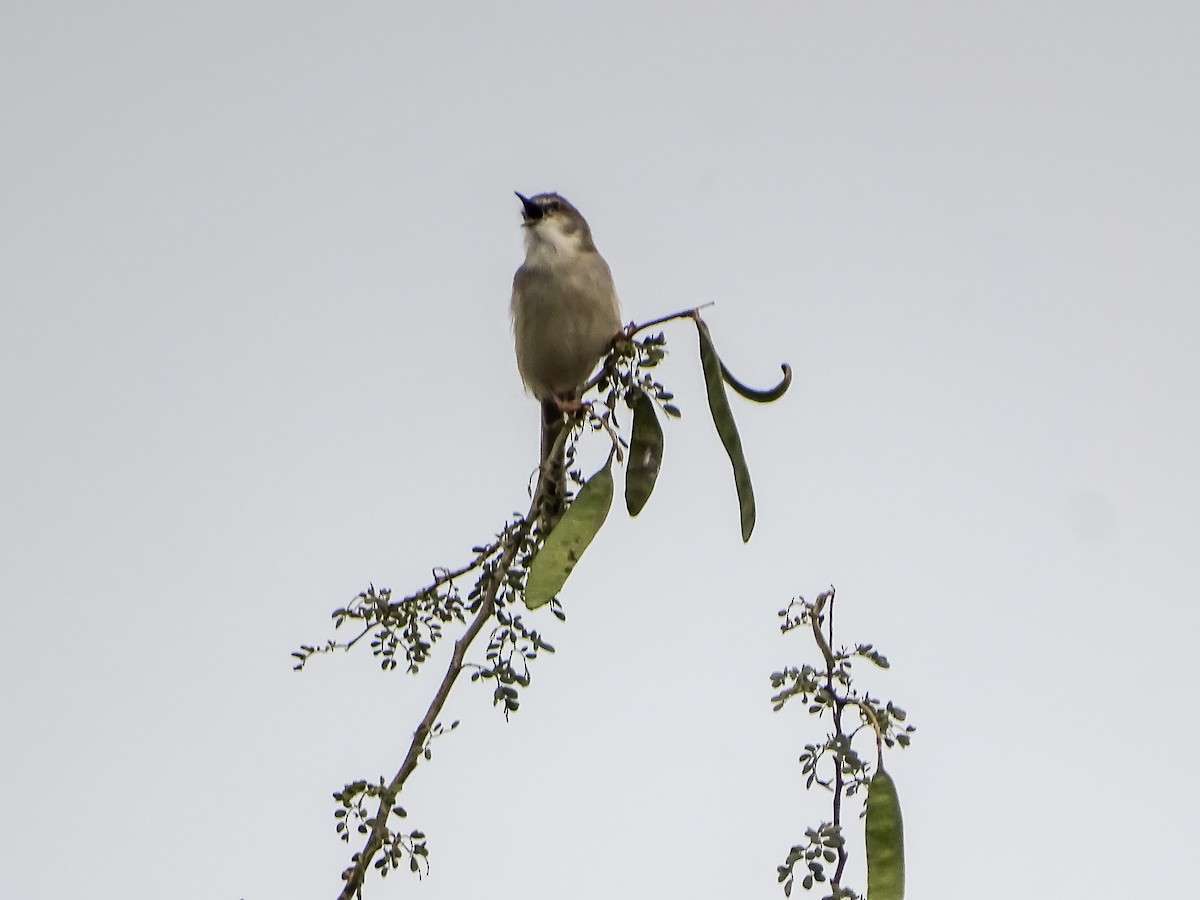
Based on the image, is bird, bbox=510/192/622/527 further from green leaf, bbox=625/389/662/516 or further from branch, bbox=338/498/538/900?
branch, bbox=338/498/538/900

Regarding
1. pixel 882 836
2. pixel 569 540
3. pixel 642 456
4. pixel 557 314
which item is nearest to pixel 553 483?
pixel 642 456

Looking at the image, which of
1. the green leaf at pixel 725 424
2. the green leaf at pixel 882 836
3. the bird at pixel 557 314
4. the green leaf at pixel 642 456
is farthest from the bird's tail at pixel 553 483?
the bird at pixel 557 314

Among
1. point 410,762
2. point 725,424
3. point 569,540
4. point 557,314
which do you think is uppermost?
point 557,314

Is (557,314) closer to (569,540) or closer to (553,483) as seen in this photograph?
(553,483)

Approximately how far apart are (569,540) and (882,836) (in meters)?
0.95

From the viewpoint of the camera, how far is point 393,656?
281 centimetres

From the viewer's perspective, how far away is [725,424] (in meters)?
3.18

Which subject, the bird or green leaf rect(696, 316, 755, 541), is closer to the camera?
green leaf rect(696, 316, 755, 541)

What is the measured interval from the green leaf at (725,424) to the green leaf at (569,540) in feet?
0.98

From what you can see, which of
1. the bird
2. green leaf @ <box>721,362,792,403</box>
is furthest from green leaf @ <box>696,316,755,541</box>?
the bird

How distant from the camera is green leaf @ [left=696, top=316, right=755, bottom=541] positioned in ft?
10.3

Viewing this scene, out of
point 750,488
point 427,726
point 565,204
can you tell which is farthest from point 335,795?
point 565,204

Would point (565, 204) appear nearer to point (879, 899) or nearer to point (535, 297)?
point (535, 297)

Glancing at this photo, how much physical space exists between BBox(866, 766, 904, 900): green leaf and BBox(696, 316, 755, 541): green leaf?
684 millimetres
